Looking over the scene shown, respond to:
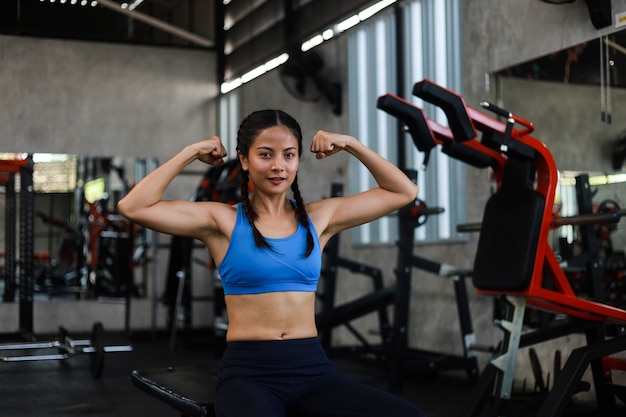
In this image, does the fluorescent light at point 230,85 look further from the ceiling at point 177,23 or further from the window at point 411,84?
the window at point 411,84

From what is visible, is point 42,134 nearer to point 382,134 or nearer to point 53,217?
point 53,217

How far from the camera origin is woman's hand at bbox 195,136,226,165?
2021 mm

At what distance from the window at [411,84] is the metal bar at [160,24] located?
270 cm

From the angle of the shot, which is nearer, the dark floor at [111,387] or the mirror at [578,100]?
the mirror at [578,100]

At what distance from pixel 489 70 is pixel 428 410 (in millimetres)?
2019

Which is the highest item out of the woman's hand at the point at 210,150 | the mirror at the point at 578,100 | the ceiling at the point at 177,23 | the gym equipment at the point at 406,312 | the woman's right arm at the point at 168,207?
the ceiling at the point at 177,23

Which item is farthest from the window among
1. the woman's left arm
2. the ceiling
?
the woman's left arm

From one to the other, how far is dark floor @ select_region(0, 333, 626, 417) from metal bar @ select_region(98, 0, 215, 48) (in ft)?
11.5

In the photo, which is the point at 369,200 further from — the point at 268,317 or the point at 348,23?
the point at 348,23

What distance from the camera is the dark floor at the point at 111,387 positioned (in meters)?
4.09

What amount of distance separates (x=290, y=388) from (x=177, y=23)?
24.8 ft

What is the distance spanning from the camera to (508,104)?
4.66 m

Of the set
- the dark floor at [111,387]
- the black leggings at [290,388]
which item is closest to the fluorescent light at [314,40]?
the dark floor at [111,387]

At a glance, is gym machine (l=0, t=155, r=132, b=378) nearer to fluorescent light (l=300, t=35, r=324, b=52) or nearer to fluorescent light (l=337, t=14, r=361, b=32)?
fluorescent light (l=300, t=35, r=324, b=52)
